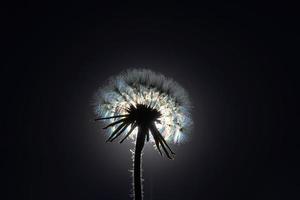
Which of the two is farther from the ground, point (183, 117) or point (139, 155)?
point (183, 117)

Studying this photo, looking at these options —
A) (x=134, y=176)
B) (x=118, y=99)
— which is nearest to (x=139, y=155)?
(x=134, y=176)

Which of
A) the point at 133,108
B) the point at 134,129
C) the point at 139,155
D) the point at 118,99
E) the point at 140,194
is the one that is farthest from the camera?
the point at 118,99

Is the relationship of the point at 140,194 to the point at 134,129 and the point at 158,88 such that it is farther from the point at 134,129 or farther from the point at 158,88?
the point at 158,88

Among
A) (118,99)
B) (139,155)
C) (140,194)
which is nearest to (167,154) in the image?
(139,155)

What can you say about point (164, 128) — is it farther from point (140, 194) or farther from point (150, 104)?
point (140, 194)

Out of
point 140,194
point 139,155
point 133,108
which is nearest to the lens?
point 140,194

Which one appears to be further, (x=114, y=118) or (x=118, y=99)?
(x=118, y=99)

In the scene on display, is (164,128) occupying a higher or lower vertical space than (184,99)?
lower

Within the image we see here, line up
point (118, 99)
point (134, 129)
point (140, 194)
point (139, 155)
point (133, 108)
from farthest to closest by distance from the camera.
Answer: point (118, 99) < point (133, 108) < point (134, 129) < point (139, 155) < point (140, 194)

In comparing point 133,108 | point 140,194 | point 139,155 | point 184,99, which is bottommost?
point 140,194
